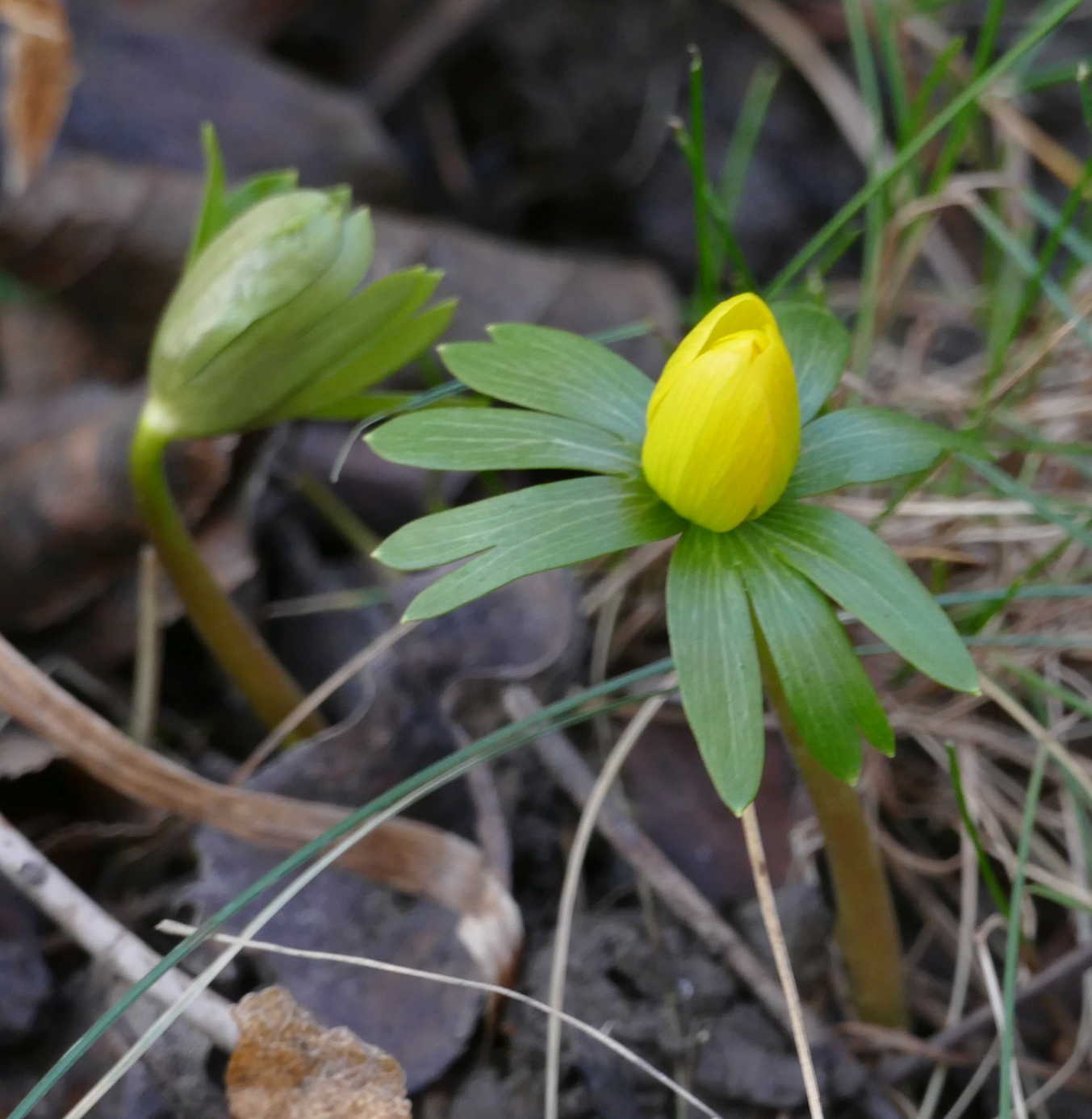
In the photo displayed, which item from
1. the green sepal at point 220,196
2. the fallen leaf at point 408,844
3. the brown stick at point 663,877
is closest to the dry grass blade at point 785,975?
the brown stick at point 663,877

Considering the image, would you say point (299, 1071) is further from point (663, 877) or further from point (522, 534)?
point (522, 534)

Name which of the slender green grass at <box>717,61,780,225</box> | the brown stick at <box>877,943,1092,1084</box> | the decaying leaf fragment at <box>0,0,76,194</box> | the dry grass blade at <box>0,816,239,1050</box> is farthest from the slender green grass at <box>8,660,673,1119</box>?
the slender green grass at <box>717,61,780,225</box>

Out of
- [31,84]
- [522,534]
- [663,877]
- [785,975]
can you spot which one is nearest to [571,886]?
[663,877]

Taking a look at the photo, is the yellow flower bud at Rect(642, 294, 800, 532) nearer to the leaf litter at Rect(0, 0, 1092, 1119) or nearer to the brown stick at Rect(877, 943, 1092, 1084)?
the leaf litter at Rect(0, 0, 1092, 1119)

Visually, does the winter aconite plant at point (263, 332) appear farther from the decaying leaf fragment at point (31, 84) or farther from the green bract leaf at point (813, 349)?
the decaying leaf fragment at point (31, 84)

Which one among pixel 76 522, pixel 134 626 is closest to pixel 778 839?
pixel 134 626

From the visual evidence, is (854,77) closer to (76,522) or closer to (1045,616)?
(1045,616)
